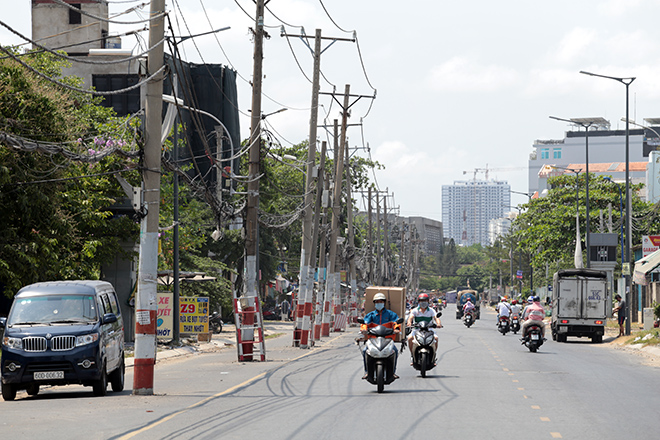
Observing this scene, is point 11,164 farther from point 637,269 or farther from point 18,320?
point 637,269

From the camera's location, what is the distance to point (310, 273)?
3688 centimetres

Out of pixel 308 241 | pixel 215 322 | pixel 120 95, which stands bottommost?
pixel 215 322

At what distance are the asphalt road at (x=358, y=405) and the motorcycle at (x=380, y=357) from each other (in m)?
Answer: 0.26

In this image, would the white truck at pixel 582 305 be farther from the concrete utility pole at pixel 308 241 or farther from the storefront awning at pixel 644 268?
the concrete utility pole at pixel 308 241

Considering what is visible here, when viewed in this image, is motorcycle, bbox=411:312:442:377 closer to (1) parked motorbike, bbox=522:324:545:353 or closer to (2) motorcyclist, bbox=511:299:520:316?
(1) parked motorbike, bbox=522:324:545:353

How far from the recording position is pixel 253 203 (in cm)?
2797

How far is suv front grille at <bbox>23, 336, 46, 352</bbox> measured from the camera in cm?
1636

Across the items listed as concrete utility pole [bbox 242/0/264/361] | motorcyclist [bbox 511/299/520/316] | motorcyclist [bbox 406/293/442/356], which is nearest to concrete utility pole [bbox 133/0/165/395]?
motorcyclist [bbox 406/293/442/356]

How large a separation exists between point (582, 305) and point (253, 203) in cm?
1712

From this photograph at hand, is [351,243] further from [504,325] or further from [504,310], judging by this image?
[504,325]

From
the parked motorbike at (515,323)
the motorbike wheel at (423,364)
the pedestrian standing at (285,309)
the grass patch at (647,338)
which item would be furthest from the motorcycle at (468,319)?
the motorbike wheel at (423,364)

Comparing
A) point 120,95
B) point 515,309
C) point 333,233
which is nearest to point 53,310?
point 333,233

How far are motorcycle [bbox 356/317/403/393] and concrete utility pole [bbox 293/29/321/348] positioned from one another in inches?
657

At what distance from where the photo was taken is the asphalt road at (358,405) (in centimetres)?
1158
